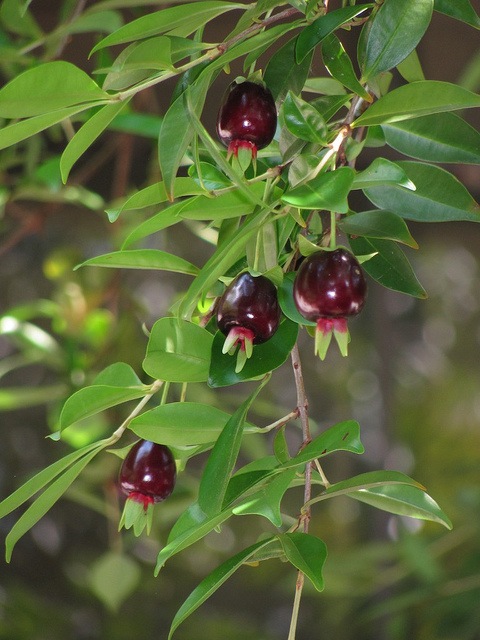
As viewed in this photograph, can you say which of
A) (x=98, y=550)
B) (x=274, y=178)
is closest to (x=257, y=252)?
(x=274, y=178)

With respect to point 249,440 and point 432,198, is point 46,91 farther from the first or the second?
point 249,440

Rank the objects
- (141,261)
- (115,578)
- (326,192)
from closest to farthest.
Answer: (326,192) → (141,261) → (115,578)

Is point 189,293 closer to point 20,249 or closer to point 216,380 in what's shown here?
point 216,380

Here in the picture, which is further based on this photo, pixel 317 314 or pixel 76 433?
pixel 76 433

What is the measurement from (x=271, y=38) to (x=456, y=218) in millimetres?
121

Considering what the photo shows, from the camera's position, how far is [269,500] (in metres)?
0.36

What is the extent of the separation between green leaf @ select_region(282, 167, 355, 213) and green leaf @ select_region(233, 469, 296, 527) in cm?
12

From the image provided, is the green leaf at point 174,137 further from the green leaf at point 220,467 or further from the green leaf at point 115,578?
the green leaf at point 115,578

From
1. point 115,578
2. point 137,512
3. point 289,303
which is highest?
point 289,303

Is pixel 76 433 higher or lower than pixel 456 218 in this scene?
lower

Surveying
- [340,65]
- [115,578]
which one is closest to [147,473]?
[340,65]

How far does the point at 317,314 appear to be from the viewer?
0.34 meters

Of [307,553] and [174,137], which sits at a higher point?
[174,137]

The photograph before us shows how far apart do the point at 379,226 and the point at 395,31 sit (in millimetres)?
84
